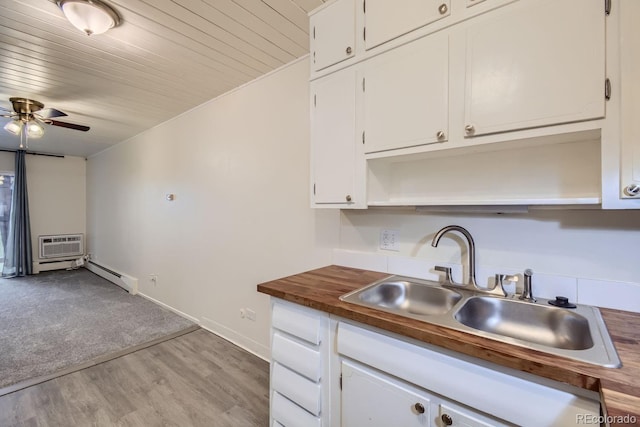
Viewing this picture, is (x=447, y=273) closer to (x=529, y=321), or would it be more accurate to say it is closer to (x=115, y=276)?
(x=529, y=321)

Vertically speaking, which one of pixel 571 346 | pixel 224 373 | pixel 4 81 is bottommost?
pixel 224 373

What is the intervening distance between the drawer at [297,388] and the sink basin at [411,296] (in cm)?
47

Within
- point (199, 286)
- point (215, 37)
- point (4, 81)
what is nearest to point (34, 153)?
point (4, 81)

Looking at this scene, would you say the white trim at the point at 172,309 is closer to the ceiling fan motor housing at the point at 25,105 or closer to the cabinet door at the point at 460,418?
the ceiling fan motor housing at the point at 25,105

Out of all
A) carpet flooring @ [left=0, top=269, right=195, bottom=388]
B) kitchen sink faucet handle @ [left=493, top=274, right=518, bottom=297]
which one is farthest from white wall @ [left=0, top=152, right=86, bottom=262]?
kitchen sink faucet handle @ [left=493, top=274, right=518, bottom=297]

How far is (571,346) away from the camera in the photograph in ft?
3.44

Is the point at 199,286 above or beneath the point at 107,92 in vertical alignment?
beneath

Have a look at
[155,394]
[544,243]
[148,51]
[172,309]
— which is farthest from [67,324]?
[544,243]

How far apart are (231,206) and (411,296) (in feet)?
6.17

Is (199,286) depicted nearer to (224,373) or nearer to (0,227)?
(224,373)

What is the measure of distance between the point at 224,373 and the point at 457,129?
2392 mm

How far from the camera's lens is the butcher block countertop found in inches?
25.5

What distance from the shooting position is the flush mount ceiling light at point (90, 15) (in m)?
1.48

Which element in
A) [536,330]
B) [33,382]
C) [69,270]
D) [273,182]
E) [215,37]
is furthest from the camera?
[69,270]
